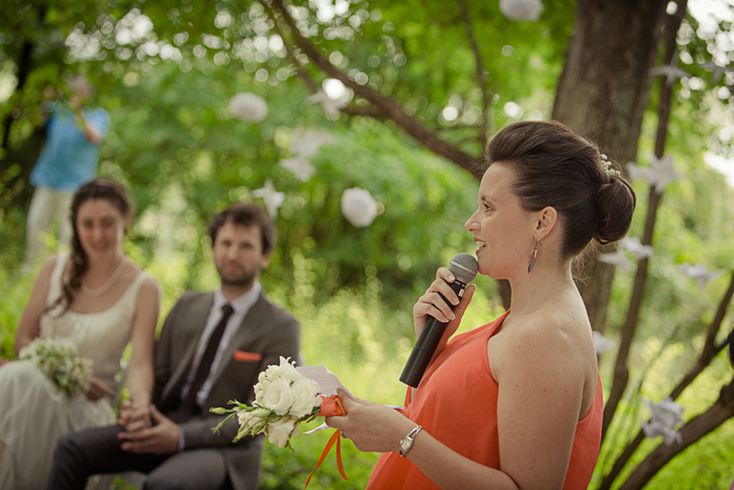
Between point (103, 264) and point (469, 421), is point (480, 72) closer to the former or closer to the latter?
point (469, 421)

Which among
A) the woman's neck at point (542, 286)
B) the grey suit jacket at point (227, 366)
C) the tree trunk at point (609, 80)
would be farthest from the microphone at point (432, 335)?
the grey suit jacket at point (227, 366)

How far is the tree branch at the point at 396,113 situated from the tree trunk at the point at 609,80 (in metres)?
0.55

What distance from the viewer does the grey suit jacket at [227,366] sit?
262 cm

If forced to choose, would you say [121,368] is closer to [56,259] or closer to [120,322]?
[120,322]

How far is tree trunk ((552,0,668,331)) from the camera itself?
8.44ft

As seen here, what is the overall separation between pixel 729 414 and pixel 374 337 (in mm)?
5816

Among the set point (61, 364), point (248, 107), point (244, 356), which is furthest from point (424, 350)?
point (248, 107)

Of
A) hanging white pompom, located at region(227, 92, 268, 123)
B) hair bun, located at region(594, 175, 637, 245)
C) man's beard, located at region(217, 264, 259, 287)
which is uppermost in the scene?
hanging white pompom, located at region(227, 92, 268, 123)

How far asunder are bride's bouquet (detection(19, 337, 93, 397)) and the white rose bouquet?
6.20ft

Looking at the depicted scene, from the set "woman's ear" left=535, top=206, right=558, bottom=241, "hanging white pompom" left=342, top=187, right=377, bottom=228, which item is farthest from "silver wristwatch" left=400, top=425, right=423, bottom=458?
"hanging white pompom" left=342, top=187, right=377, bottom=228

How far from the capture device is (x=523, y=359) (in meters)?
1.28

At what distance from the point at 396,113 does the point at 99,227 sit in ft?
6.11

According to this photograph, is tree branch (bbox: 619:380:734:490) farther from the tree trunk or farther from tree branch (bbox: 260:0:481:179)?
tree branch (bbox: 260:0:481:179)

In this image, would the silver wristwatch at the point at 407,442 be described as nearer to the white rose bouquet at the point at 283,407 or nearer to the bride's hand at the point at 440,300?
the white rose bouquet at the point at 283,407
